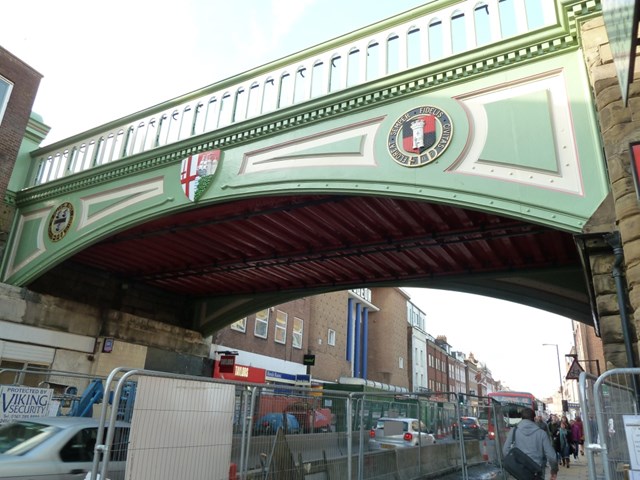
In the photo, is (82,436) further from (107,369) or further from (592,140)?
(107,369)

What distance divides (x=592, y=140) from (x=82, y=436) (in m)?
7.97

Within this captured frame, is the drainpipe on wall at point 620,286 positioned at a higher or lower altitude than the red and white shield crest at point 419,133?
lower

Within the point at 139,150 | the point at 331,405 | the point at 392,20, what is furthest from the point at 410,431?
the point at 139,150

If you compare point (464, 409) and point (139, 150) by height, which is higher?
point (139, 150)

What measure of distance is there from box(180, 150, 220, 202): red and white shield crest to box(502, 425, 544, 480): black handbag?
7833mm

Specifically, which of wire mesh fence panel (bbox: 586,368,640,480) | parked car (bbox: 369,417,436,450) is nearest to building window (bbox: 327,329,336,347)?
parked car (bbox: 369,417,436,450)

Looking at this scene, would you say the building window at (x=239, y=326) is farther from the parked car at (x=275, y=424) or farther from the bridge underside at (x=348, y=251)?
the parked car at (x=275, y=424)

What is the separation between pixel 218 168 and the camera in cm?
1059

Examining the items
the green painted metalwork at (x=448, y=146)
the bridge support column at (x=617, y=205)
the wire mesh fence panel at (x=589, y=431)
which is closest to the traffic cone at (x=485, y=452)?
the bridge support column at (x=617, y=205)

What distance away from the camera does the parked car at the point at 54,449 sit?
536cm

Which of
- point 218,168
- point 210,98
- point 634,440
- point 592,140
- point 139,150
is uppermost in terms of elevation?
point 210,98

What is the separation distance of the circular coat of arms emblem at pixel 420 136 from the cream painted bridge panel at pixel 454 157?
0.07 ft

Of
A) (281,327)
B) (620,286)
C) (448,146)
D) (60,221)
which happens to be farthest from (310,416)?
(281,327)

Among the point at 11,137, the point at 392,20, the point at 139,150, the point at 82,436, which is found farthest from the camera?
the point at 11,137
